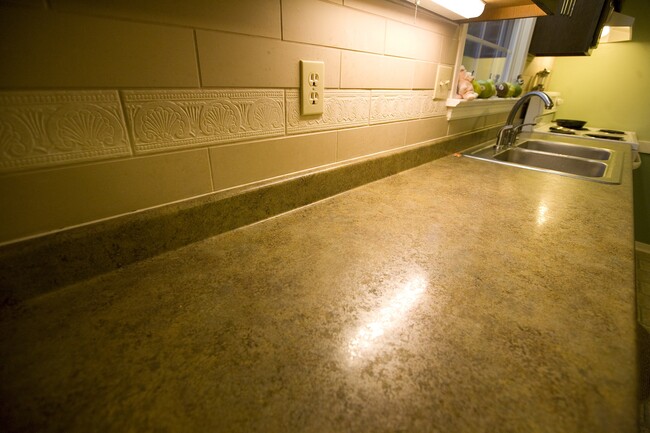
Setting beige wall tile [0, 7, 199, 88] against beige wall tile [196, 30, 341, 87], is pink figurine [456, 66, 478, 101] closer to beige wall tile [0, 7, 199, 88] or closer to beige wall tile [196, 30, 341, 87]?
beige wall tile [196, 30, 341, 87]

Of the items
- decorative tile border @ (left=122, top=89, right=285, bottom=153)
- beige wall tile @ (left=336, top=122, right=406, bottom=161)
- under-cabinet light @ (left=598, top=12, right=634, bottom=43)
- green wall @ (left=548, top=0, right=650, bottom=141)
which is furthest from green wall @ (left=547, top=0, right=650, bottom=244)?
decorative tile border @ (left=122, top=89, right=285, bottom=153)

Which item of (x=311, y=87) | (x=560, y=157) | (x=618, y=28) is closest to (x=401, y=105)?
(x=311, y=87)

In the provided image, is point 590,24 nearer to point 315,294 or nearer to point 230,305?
point 315,294

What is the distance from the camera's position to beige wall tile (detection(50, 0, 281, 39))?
0.38m

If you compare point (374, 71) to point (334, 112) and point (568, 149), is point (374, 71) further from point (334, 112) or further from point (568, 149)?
point (568, 149)

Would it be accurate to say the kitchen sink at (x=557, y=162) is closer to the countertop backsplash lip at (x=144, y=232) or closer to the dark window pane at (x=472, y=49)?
the dark window pane at (x=472, y=49)

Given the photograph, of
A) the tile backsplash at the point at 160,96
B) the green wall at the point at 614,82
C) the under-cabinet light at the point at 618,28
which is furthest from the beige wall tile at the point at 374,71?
the green wall at the point at 614,82

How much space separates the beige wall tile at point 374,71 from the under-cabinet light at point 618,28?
6.22ft

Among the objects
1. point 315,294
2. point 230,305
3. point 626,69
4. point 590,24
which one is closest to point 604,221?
point 315,294

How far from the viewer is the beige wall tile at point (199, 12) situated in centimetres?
38

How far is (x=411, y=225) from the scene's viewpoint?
2.13 feet

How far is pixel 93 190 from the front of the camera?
0.43m

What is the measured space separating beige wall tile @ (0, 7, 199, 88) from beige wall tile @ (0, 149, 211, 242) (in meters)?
0.12

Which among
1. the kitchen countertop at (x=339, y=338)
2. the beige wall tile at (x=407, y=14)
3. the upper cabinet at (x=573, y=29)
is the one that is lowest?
the kitchen countertop at (x=339, y=338)
